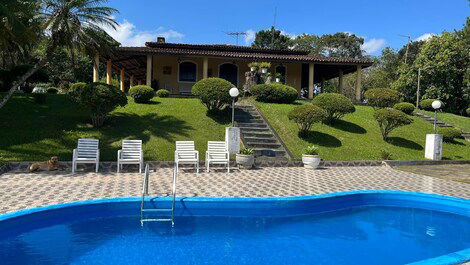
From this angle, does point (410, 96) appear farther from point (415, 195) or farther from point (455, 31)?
point (415, 195)

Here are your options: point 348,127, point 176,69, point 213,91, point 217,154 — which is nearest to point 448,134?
point 348,127

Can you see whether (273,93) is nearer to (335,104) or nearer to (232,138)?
(335,104)

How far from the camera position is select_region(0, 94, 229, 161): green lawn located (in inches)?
513

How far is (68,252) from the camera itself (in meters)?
5.71

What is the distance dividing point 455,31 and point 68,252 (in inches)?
1662

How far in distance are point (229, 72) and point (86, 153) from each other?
17262 mm

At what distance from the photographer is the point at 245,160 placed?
1301 cm

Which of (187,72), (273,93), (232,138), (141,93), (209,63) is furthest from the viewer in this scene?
(209,63)

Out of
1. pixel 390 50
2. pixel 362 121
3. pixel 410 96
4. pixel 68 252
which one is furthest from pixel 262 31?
pixel 68 252

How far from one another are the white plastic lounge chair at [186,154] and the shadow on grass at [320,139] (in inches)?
245

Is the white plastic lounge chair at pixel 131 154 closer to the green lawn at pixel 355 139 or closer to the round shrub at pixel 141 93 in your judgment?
the green lawn at pixel 355 139

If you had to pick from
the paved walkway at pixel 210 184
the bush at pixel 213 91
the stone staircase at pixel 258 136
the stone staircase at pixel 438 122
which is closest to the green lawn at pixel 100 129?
the stone staircase at pixel 258 136

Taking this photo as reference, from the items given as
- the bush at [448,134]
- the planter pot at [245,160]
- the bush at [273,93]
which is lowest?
the planter pot at [245,160]

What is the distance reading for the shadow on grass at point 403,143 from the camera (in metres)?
17.5
